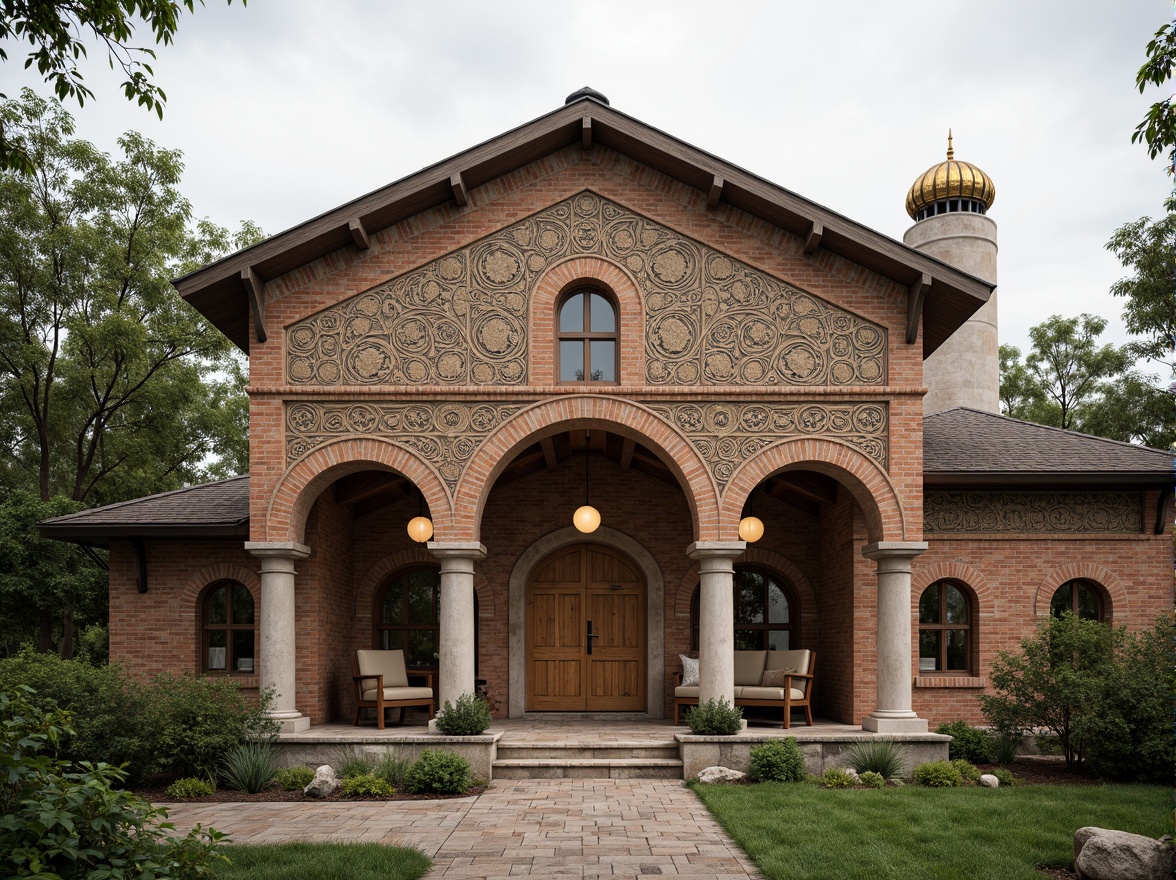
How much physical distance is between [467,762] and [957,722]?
6.15 metres

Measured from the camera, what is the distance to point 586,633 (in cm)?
1523

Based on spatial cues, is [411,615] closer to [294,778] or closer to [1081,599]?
[294,778]

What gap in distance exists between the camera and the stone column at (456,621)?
11.8 m

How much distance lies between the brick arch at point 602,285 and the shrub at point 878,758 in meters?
5.07

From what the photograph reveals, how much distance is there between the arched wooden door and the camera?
1516 centimetres

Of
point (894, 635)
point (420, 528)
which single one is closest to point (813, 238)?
point (894, 635)

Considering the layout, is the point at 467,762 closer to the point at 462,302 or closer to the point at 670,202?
the point at 462,302

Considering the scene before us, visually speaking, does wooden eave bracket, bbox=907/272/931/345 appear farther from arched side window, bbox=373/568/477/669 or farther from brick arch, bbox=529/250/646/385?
arched side window, bbox=373/568/477/669

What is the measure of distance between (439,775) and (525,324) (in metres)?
5.36

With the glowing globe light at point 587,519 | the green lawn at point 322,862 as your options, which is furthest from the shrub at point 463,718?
the green lawn at point 322,862

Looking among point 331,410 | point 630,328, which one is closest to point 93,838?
point 331,410

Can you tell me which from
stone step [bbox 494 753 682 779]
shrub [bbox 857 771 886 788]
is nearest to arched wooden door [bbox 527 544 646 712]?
stone step [bbox 494 753 682 779]

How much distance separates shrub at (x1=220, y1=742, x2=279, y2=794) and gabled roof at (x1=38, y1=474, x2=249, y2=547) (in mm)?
3253

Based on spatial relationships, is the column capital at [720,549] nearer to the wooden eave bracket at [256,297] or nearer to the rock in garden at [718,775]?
the rock in garden at [718,775]
